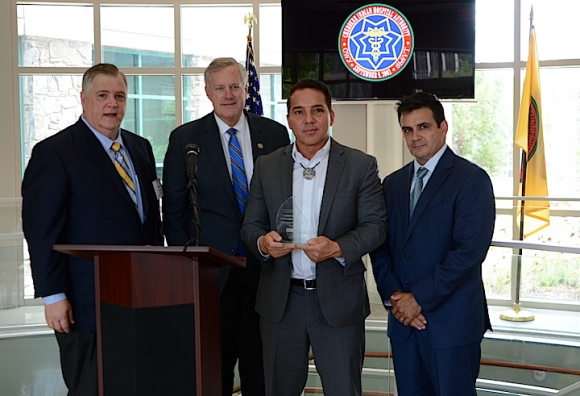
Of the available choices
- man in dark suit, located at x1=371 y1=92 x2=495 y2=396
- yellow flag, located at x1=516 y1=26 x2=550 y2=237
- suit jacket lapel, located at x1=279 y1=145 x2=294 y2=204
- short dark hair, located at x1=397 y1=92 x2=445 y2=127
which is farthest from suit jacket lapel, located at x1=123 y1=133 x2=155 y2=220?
yellow flag, located at x1=516 y1=26 x2=550 y2=237

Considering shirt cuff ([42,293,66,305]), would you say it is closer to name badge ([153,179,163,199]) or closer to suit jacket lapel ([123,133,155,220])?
suit jacket lapel ([123,133,155,220])

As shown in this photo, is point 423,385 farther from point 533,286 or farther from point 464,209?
point 533,286

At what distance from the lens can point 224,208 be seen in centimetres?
308

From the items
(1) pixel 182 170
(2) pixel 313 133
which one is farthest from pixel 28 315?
(2) pixel 313 133

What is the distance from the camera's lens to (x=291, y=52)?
767 cm

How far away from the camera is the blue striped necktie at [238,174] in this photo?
3.13 meters

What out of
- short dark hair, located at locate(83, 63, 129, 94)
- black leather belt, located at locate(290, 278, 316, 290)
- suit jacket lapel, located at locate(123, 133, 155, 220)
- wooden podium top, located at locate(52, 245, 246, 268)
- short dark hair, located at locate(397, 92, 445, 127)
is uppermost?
short dark hair, located at locate(83, 63, 129, 94)

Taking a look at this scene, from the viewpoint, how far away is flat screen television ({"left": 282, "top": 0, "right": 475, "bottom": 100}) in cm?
761

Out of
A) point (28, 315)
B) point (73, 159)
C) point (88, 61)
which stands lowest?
point (28, 315)

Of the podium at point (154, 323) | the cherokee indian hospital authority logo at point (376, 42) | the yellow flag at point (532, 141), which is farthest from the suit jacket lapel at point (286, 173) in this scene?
the yellow flag at point (532, 141)

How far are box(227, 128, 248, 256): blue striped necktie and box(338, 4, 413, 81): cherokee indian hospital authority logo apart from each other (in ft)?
15.9

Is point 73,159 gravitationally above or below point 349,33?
below

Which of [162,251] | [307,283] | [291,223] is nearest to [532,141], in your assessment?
[307,283]

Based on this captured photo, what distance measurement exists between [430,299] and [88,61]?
8.03 m
